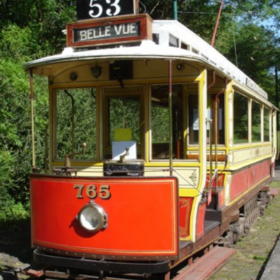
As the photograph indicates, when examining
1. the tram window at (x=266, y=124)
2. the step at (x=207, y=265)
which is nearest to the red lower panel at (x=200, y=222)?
the step at (x=207, y=265)

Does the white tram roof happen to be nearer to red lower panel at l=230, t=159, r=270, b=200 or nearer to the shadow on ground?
red lower panel at l=230, t=159, r=270, b=200

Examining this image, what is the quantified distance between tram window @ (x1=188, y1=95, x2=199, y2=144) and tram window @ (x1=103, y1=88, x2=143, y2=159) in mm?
710

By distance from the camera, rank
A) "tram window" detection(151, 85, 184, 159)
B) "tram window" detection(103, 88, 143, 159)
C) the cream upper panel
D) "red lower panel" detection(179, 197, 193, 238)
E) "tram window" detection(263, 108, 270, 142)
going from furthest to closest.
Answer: "tram window" detection(263, 108, 270, 142) < "tram window" detection(103, 88, 143, 159) < "tram window" detection(151, 85, 184, 159) < the cream upper panel < "red lower panel" detection(179, 197, 193, 238)

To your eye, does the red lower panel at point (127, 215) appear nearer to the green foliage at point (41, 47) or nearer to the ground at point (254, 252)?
the green foliage at point (41, 47)

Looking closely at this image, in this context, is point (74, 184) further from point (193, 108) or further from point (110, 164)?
point (193, 108)

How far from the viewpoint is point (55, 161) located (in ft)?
19.6

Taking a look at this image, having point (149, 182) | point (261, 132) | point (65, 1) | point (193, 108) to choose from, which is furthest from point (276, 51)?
point (149, 182)

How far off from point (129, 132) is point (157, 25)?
131 cm

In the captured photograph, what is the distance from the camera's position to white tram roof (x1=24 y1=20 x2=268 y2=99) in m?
4.66

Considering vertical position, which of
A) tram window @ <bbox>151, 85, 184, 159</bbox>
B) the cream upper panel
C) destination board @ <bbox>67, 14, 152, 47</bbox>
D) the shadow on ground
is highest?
destination board @ <bbox>67, 14, 152, 47</bbox>

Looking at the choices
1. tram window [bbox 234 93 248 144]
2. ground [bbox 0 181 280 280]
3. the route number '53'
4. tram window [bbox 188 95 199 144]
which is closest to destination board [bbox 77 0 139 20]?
the route number '53'

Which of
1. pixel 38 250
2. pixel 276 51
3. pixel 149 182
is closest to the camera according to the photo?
pixel 149 182

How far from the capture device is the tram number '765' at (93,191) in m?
4.65

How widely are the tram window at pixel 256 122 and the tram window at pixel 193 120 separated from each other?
9.19 ft
